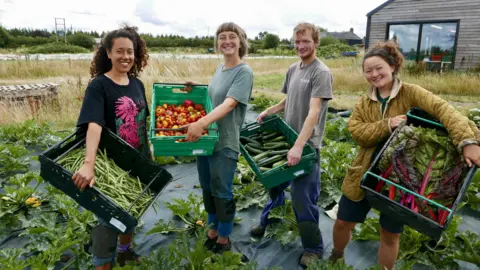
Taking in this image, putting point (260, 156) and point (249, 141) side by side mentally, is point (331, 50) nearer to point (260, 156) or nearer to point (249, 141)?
point (249, 141)

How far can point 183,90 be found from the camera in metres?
3.19

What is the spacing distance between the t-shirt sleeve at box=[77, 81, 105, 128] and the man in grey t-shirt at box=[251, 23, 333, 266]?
1375 mm

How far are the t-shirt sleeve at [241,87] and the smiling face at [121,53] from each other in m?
0.77

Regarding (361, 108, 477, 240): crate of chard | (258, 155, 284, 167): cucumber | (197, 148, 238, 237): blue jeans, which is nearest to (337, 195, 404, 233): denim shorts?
(361, 108, 477, 240): crate of chard

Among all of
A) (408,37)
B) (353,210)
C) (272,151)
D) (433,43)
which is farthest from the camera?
(408,37)

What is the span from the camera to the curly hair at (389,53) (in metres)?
2.33

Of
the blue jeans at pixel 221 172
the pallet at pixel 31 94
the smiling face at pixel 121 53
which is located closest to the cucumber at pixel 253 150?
the blue jeans at pixel 221 172

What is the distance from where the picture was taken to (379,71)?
2.31 metres

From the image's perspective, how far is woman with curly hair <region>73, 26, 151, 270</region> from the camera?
2.29 metres

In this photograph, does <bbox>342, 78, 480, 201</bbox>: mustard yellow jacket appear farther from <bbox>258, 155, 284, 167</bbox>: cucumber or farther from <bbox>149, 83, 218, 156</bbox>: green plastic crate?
<bbox>149, 83, 218, 156</bbox>: green plastic crate

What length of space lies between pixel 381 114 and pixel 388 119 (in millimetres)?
143

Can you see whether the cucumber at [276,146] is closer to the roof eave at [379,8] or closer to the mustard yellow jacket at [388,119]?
the mustard yellow jacket at [388,119]

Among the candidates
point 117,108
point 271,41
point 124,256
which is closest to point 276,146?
point 117,108

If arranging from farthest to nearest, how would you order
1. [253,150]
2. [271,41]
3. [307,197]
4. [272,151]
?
[271,41]
[253,150]
[272,151]
[307,197]
